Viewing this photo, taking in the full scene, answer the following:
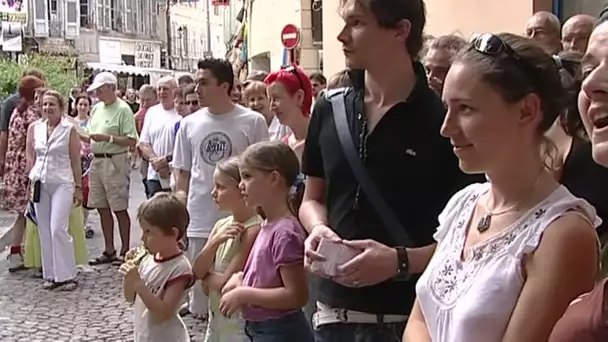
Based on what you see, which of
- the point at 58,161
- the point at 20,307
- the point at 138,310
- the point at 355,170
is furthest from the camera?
the point at 58,161

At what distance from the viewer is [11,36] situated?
41.9m

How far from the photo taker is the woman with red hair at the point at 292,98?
17.3ft

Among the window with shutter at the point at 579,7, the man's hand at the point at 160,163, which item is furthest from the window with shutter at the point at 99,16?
the window with shutter at the point at 579,7

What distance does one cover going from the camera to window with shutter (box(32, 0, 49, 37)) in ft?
149

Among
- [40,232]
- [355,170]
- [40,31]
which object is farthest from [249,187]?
[40,31]

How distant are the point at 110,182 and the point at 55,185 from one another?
45.1 inches

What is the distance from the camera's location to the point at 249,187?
3.79 meters

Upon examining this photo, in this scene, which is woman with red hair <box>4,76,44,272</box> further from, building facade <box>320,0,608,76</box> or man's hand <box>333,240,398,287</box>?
man's hand <box>333,240,398,287</box>

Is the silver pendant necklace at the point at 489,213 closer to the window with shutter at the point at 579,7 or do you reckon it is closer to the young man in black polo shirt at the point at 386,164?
the young man in black polo shirt at the point at 386,164

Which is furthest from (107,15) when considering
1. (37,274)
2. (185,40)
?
(37,274)

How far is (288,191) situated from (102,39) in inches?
1915

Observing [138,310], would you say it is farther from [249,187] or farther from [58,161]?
[58,161]

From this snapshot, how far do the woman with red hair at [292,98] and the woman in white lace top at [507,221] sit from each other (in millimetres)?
3074

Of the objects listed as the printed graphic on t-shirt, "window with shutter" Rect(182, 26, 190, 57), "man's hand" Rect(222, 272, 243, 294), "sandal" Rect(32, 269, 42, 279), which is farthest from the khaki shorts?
"window with shutter" Rect(182, 26, 190, 57)
